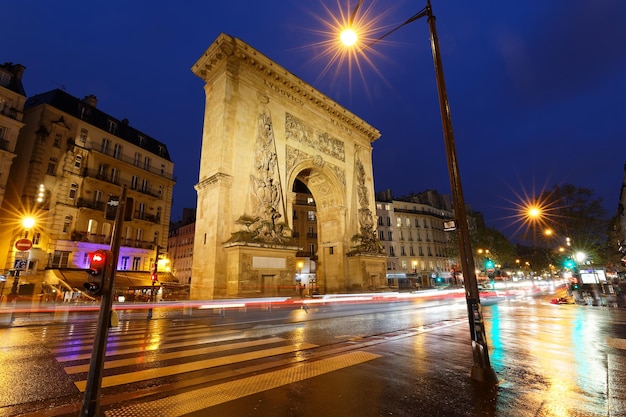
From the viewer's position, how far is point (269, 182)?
798 inches

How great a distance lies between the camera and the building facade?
2236 centimetres

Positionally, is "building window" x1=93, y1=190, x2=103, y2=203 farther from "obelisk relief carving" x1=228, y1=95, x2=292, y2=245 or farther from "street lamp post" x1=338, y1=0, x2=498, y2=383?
"street lamp post" x1=338, y1=0, x2=498, y2=383

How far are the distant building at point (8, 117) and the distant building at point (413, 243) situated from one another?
144 ft

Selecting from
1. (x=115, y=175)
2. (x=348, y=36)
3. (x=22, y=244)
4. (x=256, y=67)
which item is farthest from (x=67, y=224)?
(x=348, y=36)

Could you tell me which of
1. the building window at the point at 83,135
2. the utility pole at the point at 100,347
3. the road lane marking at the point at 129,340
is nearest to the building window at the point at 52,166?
the building window at the point at 83,135

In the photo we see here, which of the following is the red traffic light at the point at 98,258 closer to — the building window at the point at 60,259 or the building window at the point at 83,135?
the building window at the point at 60,259

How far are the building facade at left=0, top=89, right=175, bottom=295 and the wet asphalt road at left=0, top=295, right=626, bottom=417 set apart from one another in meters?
18.3

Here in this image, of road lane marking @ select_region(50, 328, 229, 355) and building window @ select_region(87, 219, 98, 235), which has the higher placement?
building window @ select_region(87, 219, 98, 235)

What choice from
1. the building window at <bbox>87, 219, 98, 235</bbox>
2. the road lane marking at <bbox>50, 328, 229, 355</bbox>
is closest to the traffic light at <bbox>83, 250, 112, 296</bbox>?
the road lane marking at <bbox>50, 328, 229, 355</bbox>

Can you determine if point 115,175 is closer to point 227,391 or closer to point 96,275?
point 96,275

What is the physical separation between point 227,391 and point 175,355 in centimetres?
259

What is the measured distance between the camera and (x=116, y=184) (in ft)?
90.3

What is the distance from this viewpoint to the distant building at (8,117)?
22031mm

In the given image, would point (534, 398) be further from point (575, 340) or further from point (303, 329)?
point (303, 329)
